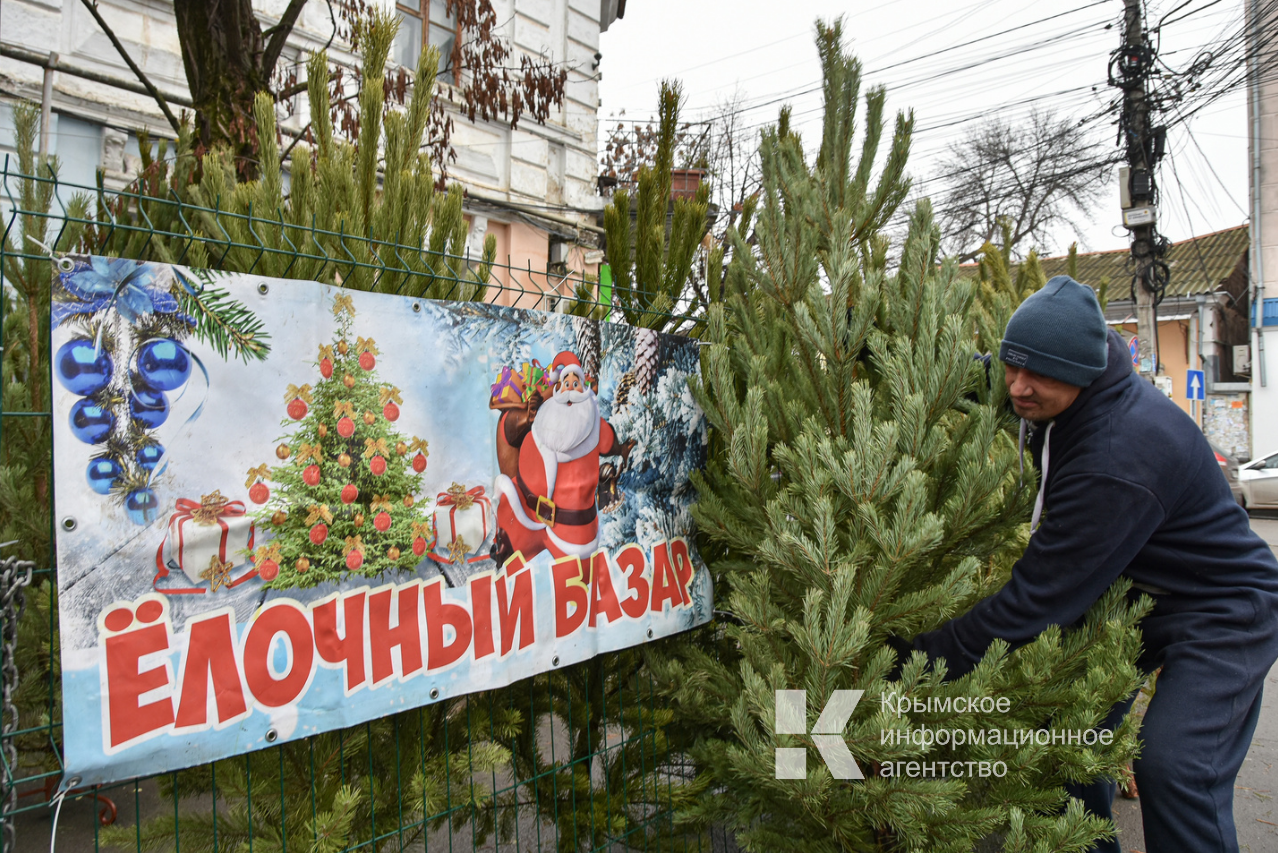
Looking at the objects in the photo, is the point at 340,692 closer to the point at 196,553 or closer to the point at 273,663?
the point at 273,663

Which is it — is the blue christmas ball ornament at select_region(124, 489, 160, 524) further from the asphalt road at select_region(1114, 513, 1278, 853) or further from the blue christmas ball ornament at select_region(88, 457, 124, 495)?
the asphalt road at select_region(1114, 513, 1278, 853)

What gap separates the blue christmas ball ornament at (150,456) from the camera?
66.1 inches

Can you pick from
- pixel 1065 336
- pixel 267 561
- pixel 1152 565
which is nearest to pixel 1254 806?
pixel 1152 565

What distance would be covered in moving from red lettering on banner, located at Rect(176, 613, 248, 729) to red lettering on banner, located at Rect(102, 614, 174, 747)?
38mm

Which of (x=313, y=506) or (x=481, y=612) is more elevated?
(x=313, y=506)

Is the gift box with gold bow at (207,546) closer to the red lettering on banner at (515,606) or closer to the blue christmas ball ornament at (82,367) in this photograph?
the blue christmas ball ornament at (82,367)

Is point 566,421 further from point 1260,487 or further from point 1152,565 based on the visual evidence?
point 1260,487

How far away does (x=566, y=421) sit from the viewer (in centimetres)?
257

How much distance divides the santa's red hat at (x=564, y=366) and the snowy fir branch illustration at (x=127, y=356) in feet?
3.33

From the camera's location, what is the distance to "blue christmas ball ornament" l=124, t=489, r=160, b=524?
1.65m

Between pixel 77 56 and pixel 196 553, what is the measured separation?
7685mm

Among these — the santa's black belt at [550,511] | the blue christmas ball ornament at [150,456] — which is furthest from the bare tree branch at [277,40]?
the blue christmas ball ornament at [150,456]

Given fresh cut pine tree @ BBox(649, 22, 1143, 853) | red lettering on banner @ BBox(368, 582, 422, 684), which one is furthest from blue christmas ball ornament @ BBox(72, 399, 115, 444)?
fresh cut pine tree @ BBox(649, 22, 1143, 853)

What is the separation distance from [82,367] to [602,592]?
158cm
